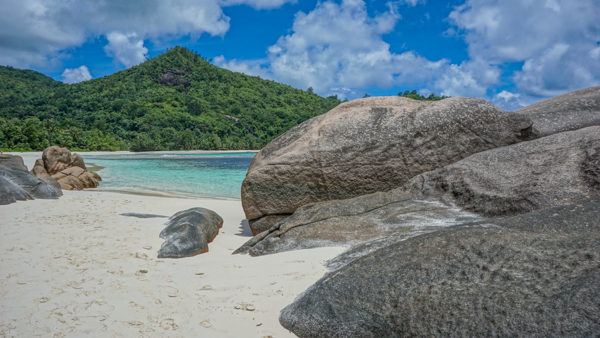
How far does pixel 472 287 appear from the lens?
11.3 feet

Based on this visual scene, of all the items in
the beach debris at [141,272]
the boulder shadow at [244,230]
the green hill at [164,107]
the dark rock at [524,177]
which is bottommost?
the beach debris at [141,272]

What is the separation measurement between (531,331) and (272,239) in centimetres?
482

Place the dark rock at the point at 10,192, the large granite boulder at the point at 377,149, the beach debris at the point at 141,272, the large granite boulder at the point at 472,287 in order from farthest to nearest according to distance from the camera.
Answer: the dark rock at the point at 10,192 → the large granite boulder at the point at 377,149 → the beach debris at the point at 141,272 → the large granite boulder at the point at 472,287

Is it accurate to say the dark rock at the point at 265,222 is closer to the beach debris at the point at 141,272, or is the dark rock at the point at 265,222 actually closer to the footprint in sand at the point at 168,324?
the beach debris at the point at 141,272

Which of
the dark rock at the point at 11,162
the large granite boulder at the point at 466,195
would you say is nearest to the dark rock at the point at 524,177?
the large granite boulder at the point at 466,195

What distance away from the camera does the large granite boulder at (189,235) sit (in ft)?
24.2

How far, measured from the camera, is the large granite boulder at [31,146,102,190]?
20875 millimetres

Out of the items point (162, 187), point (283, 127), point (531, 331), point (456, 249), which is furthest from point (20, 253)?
point (283, 127)

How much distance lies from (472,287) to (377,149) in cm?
525

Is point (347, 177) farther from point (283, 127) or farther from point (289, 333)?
point (283, 127)

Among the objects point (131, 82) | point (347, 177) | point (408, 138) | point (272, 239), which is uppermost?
point (131, 82)

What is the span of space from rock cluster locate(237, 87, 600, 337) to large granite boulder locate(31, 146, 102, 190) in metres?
14.5

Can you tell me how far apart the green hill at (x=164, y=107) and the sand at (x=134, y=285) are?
57005 mm

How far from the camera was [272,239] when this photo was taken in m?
7.38
